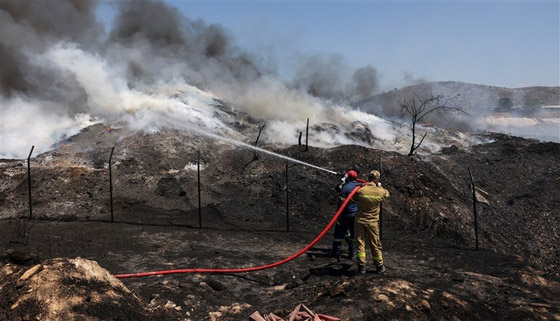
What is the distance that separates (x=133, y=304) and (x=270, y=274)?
9.37ft

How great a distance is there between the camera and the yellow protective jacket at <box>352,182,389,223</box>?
282 inches

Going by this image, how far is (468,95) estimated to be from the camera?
139ft

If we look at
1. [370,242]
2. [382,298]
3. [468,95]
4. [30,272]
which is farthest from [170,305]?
[468,95]

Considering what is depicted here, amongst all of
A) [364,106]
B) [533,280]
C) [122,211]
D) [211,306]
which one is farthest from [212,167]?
[364,106]

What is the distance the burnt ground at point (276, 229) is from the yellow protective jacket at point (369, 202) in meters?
1.03

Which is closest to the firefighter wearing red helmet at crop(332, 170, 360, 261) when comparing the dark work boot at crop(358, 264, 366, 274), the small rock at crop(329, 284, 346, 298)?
the dark work boot at crop(358, 264, 366, 274)

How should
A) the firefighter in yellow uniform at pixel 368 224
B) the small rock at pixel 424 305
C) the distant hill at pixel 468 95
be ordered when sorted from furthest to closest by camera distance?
1. the distant hill at pixel 468 95
2. the firefighter in yellow uniform at pixel 368 224
3. the small rock at pixel 424 305

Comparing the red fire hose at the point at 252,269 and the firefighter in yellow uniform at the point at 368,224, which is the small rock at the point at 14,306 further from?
the firefighter in yellow uniform at the point at 368,224

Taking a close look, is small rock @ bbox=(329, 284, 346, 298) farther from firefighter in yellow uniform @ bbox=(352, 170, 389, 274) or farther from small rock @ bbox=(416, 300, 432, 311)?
Answer: firefighter in yellow uniform @ bbox=(352, 170, 389, 274)

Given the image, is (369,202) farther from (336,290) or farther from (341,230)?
(336,290)

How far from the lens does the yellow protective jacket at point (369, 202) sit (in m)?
7.16

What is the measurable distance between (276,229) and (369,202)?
4.33 meters

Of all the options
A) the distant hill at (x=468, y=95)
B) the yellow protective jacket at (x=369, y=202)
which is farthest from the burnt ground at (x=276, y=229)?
the distant hill at (x=468, y=95)

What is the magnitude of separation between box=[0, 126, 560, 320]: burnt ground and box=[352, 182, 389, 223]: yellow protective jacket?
3.37 ft
